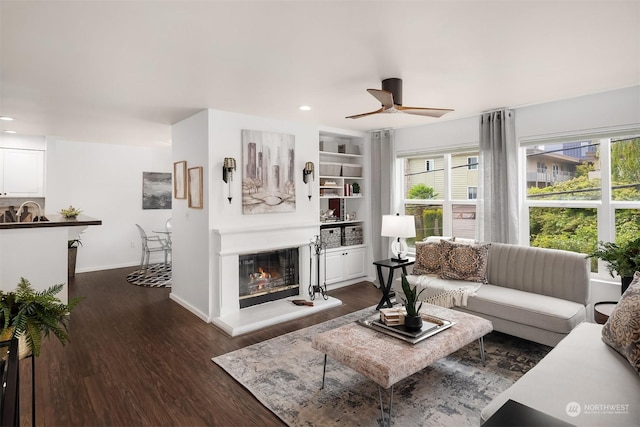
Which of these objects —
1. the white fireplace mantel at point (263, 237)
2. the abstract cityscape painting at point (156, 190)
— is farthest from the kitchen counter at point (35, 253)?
the abstract cityscape painting at point (156, 190)

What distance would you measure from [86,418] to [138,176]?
5.68 meters

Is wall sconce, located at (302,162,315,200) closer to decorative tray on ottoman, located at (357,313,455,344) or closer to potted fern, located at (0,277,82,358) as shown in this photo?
decorative tray on ottoman, located at (357,313,455,344)

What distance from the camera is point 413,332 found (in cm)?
249

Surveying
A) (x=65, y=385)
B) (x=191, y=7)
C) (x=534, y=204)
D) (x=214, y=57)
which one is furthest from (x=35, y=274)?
(x=534, y=204)

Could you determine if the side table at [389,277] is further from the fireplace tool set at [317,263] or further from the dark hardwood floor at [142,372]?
the fireplace tool set at [317,263]

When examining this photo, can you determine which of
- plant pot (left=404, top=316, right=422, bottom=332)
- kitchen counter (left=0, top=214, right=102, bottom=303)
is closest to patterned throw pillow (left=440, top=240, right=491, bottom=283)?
plant pot (left=404, top=316, right=422, bottom=332)

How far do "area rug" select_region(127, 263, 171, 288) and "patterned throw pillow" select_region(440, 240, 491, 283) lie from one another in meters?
4.26

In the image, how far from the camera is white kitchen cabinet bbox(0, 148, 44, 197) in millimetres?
5680

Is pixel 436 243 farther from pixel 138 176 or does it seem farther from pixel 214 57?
pixel 138 176

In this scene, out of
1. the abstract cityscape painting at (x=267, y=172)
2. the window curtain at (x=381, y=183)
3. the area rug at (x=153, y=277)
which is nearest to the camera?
the abstract cityscape painting at (x=267, y=172)

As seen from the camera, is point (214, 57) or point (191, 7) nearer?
point (191, 7)

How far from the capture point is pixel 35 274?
3.86 metres

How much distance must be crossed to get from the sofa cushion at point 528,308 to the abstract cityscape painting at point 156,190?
6300mm

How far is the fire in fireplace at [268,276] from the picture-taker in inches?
173
